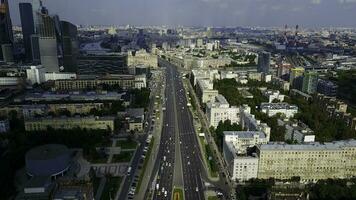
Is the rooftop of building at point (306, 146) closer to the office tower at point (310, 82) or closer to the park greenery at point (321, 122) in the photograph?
the park greenery at point (321, 122)

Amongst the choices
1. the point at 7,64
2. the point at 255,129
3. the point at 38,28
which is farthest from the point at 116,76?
the point at 255,129

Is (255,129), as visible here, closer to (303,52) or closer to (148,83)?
(148,83)

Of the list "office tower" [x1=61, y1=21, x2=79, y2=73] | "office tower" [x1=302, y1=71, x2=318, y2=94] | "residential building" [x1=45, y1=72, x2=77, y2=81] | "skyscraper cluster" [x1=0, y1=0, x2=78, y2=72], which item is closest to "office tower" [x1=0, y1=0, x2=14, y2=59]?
"skyscraper cluster" [x1=0, y1=0, x2=78, y2=72]

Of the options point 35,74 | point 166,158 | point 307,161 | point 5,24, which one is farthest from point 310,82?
point 5,24

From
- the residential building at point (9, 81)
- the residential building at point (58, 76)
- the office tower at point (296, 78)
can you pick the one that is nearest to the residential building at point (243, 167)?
the office tower at point (296, 78)

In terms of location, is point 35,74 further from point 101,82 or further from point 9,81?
point 101,82

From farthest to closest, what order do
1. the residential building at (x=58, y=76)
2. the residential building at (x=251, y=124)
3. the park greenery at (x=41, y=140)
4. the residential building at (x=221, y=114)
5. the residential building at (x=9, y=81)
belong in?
the residential building at (x=58, y=76) < the residential building at (x=9, y=81) < the residential building at (x=221, y=114) < the residential building at (x=251, y=124) < the park greenery at (x=41, y=140)
